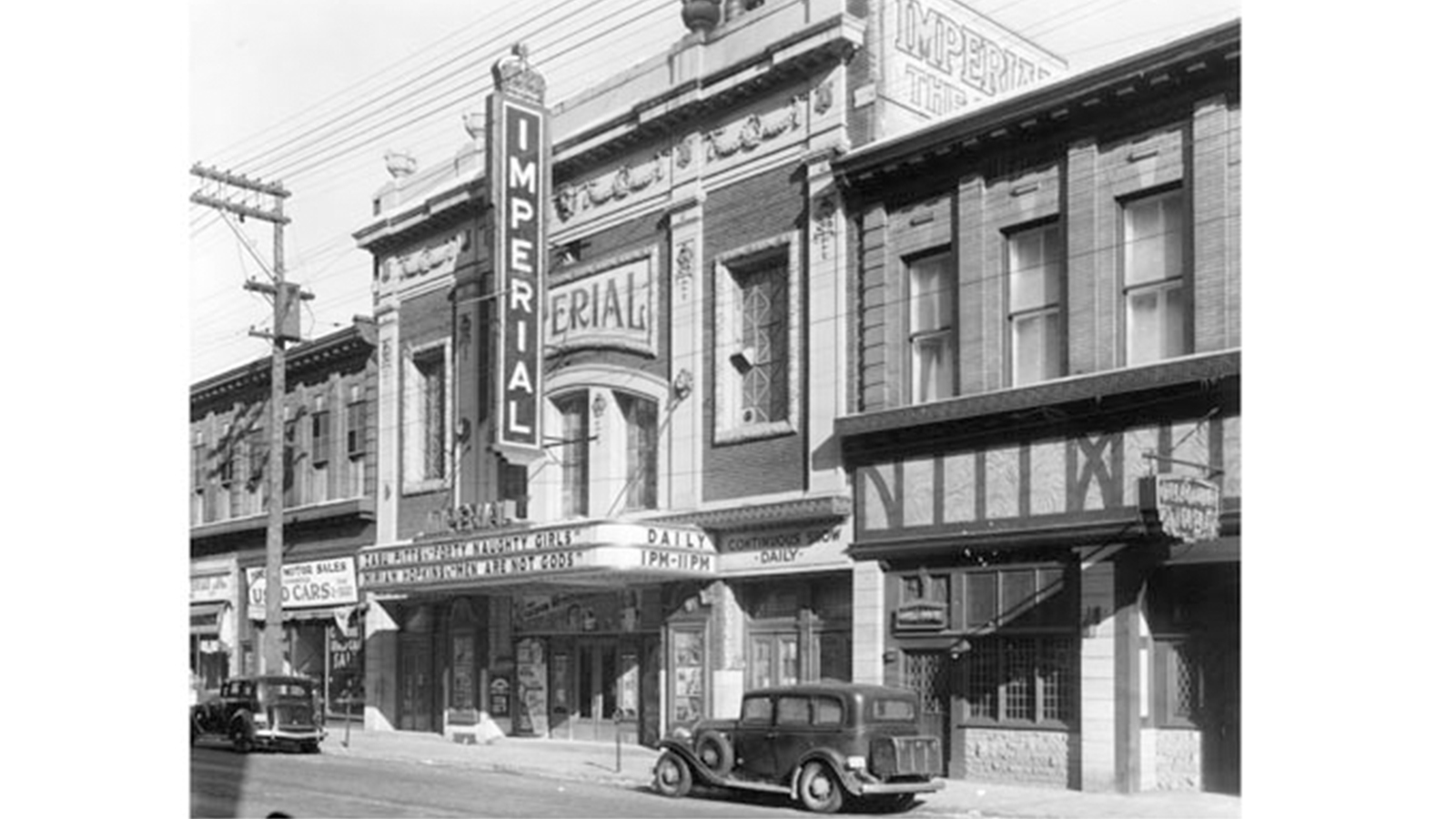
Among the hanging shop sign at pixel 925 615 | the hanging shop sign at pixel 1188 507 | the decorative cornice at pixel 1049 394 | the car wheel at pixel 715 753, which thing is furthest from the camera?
the hanging shop sign at pixel 925 615

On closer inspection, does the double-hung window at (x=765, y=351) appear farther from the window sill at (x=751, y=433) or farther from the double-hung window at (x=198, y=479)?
the double-hung window at (x=198, y=479)

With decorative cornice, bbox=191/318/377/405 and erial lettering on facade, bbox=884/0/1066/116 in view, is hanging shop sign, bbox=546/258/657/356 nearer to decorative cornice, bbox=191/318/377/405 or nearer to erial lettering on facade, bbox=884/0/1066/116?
decorative cornice, bbox=191/318/377/405

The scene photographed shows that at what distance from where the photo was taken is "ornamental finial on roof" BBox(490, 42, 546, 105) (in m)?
13.8

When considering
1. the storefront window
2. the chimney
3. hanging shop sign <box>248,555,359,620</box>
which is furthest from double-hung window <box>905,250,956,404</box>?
the storefront window

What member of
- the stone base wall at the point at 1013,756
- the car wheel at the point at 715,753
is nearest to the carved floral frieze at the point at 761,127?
the car wheel at the point at 715,753

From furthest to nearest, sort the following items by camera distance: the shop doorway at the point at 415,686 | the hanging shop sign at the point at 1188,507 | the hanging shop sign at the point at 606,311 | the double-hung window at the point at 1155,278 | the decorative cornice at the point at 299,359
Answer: the shop doorway at the point at 415,686 → the hanging shop sign at the point at 606,311 → the decorative cornice at the point at 299,359 → the double-hung window at the point at 1155,278 → the hanging shop sign at the point at 1188,507

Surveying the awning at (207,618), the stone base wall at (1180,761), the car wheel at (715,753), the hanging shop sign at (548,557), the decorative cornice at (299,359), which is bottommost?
the car wheel at (715,753)

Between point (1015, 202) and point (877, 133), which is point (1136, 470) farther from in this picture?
point (877, 133)

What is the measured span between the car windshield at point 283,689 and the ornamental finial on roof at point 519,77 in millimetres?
6715

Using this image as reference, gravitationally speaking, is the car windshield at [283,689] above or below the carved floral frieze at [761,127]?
below

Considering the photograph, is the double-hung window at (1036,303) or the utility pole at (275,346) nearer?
the utility pole at (275,346)

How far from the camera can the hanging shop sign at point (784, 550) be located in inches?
658
